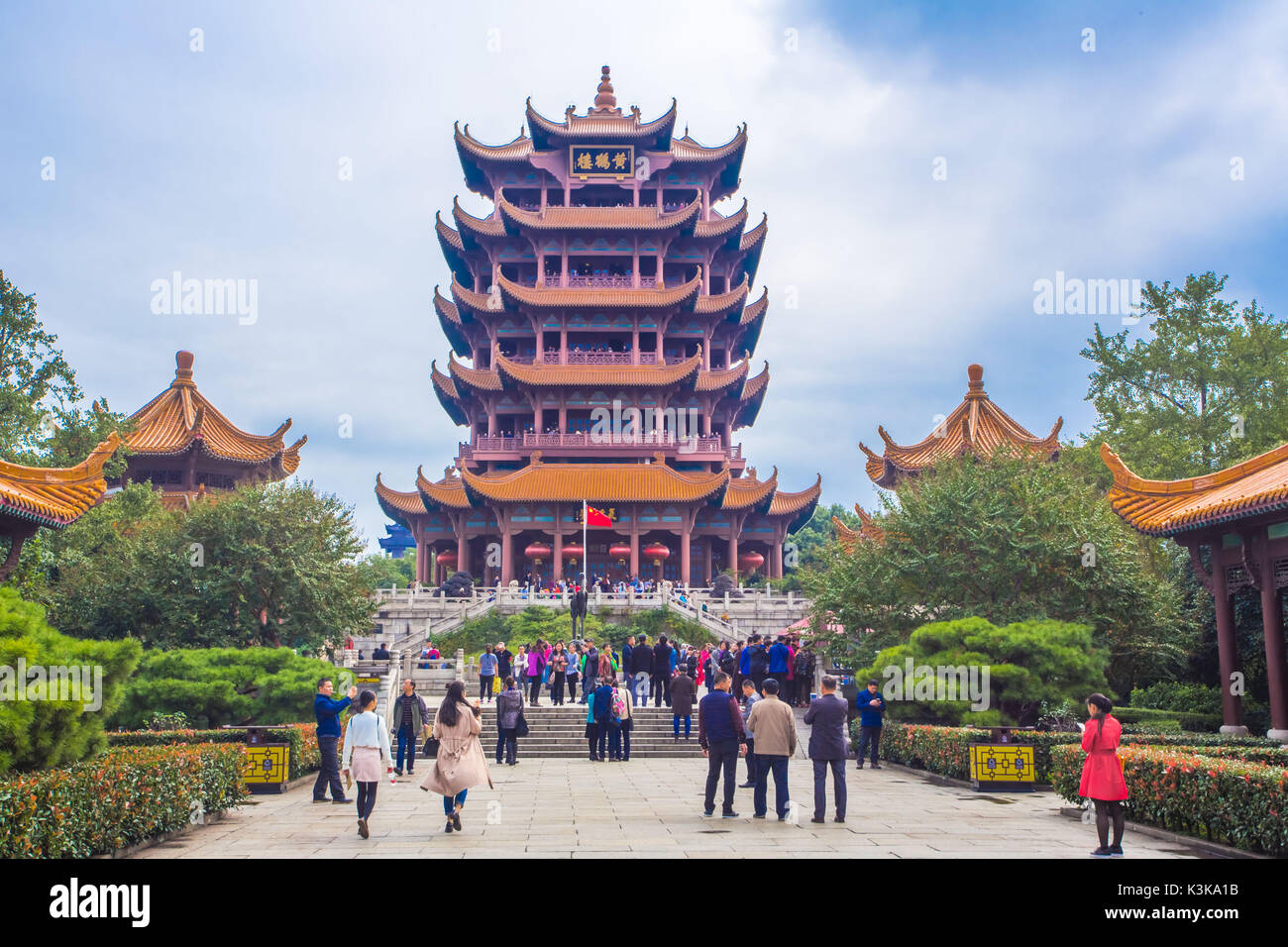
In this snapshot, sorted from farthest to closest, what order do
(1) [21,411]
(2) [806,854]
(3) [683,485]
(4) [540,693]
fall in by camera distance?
(3) [683,485]
(4) [540,693]
(1) [21,411]
(2) [806,854]

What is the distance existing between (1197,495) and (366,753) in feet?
46.1

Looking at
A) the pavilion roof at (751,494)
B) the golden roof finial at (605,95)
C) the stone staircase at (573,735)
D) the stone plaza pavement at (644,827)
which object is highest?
the golden roof finial at (605,95)

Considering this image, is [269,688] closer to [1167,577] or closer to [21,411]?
[21,411]

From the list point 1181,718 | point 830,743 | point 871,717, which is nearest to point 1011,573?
point 1181,718

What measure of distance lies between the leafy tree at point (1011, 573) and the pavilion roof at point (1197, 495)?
61.7 inches

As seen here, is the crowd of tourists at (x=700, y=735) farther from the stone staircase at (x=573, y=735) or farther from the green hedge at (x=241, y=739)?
the green hedge at (x=241, y=739)

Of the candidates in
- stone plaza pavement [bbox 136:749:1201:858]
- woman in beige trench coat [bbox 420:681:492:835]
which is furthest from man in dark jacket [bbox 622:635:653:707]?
woman in beige trench coat [bbox 420:681:492:835]

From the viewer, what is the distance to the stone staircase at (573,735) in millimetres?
20156

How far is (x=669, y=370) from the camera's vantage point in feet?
147

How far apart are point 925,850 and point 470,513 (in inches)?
1420

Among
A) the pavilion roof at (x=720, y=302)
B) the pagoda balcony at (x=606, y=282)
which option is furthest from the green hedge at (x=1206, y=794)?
the pagoda balcony at (x=606, y=282)

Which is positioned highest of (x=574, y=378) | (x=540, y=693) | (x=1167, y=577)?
(x=574, y=378)
